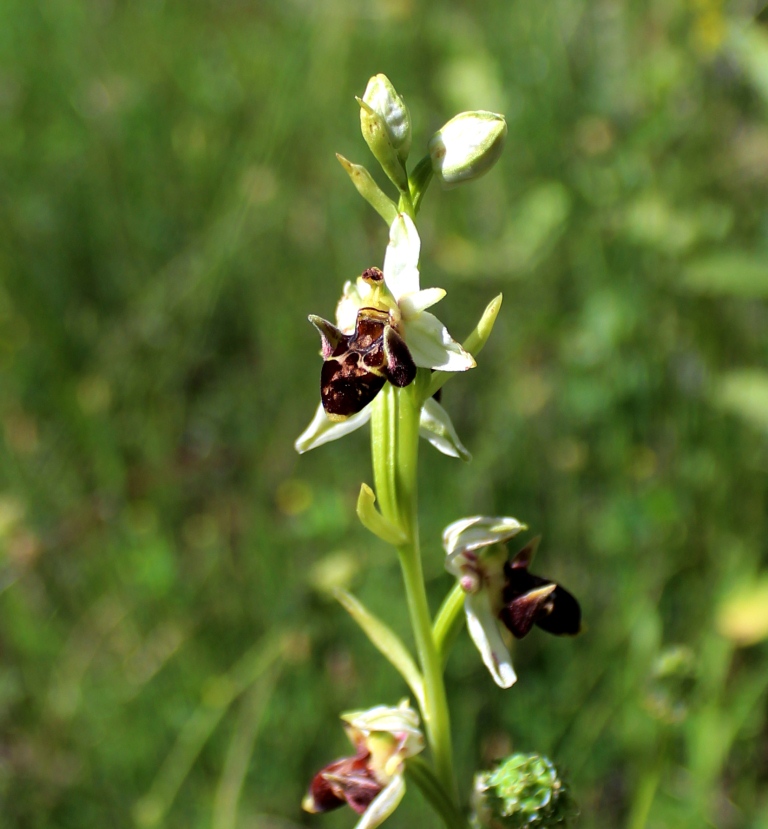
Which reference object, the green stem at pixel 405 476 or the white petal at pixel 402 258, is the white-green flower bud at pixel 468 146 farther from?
the green stem at pixel 405 476

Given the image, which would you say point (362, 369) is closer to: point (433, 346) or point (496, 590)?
point (433, 346)

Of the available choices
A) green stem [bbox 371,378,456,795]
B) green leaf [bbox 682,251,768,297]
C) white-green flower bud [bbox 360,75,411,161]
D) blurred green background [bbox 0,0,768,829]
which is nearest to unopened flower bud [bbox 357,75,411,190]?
white-green flower bud [bbox 360,75,411,161]

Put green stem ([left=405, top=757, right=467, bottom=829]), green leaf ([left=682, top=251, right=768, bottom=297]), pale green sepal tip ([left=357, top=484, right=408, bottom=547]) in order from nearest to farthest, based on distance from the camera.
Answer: pale green sepal tip ([left=357, top=484, right=408, bottom=547]), green stem ([left=405, top=757, right=467, bottom=829]), green leaf ([left=682, top=251, right=768, bottom=297])

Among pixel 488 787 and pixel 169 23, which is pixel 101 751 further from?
pixel 169 23

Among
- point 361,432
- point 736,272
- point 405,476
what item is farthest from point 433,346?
point 361,432

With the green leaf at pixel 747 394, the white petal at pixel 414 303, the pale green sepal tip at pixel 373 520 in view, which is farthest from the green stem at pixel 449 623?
the green leaf at pixel 747 394

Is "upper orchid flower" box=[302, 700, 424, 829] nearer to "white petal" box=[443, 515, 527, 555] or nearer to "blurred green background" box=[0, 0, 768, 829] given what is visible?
"white petal" box=[443, 515, 527, 555]
